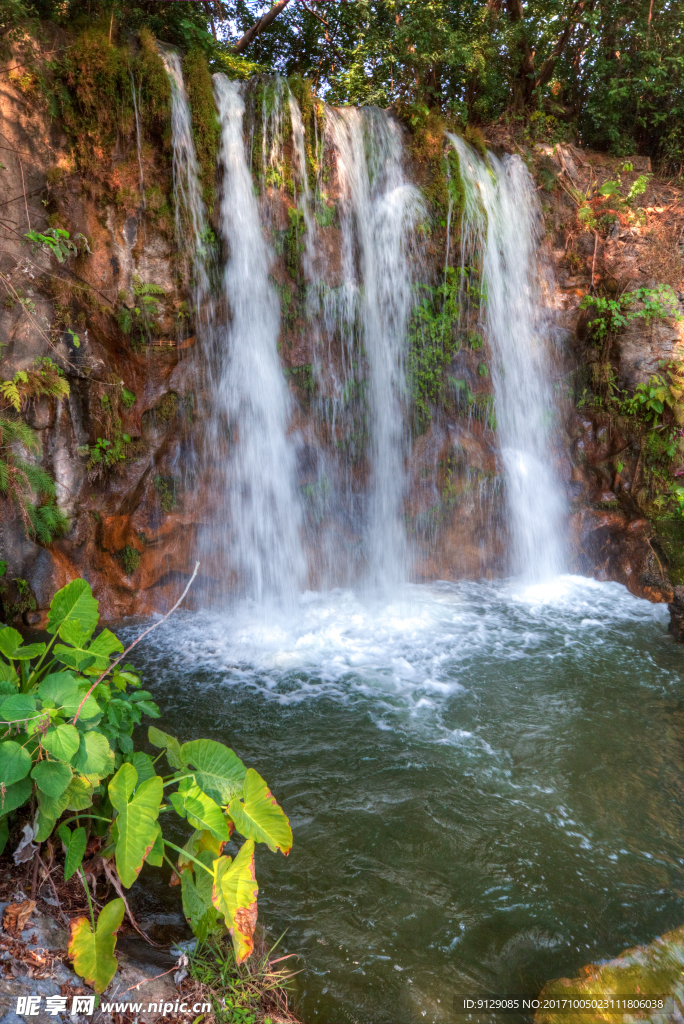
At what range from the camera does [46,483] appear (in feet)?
19.2

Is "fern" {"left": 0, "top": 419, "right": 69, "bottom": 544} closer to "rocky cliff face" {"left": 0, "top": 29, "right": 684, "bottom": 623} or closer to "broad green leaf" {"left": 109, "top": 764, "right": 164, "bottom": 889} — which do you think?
"rocky cliff face" {"left": 0, "top": 29, "right": 684, "bottom": 623}

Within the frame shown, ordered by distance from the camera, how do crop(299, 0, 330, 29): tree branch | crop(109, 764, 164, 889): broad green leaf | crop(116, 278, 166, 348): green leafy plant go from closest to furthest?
1. crop(109, 764, 164, 889): broad green leaf
2. crop(116, 278, 166, 348): green leafy plant
3. crop(299, 0, 330, 29): tree branch

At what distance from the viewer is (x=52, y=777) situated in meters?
2.09

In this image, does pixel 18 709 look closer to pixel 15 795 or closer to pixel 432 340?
pixel 15 795

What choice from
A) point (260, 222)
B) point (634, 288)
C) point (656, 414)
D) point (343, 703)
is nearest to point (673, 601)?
point (656, 414)

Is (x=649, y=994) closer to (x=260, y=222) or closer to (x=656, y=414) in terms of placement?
(x=656, y=414)

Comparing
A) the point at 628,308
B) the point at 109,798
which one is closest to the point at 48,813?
the point at 109,798

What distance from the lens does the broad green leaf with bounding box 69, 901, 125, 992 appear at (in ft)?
6.70

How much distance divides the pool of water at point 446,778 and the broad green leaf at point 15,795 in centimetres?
141

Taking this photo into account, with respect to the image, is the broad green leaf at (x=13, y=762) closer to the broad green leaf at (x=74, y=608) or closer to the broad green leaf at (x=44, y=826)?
the broad green leaf at (x=44, y=826)

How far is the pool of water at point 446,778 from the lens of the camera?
9.26 ft

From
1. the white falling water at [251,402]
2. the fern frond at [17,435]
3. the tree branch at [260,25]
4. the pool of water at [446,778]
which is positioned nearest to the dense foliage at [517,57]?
the tree branch at [260,25]

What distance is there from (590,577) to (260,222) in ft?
19.2

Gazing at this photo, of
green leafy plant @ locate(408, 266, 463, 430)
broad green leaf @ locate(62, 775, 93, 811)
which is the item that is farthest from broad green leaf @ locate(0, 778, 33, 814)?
Result: green leafy plant @ locate(408, 266, 463, 430)
